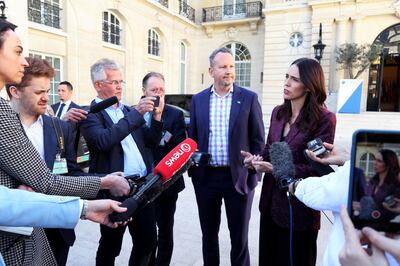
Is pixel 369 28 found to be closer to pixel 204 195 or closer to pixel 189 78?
pixel 189 78

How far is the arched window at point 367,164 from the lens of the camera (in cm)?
87

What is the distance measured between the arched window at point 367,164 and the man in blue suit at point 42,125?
1.68 m

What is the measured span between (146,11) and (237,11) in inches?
278

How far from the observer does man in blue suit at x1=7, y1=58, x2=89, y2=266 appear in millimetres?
1860

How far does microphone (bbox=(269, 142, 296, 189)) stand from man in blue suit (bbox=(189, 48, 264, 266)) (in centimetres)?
86

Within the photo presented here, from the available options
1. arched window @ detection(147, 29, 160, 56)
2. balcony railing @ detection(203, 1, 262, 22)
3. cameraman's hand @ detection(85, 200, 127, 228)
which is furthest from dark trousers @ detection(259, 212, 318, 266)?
balcony railing @ detection(203, 1, 262, 22)

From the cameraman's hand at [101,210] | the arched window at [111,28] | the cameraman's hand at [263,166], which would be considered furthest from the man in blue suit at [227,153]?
the arched window at [111,28]

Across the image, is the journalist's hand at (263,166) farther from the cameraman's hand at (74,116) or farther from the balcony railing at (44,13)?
the balcony railing at (44,13)

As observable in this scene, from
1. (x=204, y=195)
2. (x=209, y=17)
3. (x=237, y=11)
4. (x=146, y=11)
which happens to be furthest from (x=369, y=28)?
(x=204, y=195)

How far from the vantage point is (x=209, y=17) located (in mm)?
20922

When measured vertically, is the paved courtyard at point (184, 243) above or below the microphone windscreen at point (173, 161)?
below

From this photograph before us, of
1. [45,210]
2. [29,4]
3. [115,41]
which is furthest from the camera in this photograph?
[115,41]

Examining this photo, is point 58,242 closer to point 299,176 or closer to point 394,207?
point 299,176

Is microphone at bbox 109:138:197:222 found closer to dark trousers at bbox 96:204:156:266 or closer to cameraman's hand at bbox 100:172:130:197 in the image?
cameraman's hand at bbox 100:172:130:197
